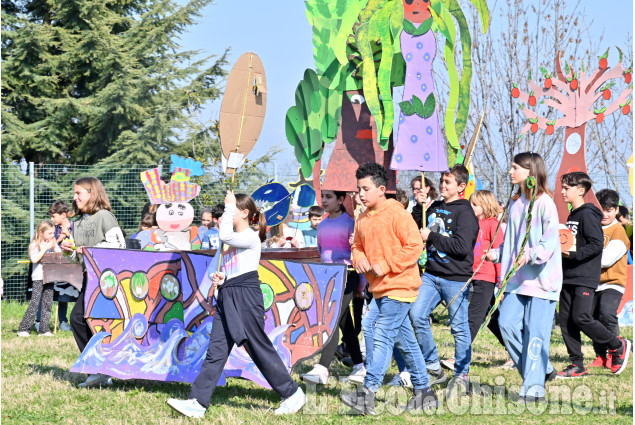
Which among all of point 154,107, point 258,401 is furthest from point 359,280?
point 154,107

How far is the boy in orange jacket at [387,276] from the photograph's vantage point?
507cm

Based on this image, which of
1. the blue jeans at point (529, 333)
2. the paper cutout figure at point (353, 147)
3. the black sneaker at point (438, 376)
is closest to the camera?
the blue jeans at point (529, 333)

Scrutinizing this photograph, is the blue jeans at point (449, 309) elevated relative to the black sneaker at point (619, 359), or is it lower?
elevated

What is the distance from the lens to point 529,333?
5406 mm

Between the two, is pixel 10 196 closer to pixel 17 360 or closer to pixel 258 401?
pixel 17 360

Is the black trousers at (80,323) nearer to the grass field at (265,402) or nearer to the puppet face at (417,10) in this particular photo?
the grass field at (265,402)

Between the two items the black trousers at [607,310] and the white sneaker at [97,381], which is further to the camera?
the black trousers at [607,310]

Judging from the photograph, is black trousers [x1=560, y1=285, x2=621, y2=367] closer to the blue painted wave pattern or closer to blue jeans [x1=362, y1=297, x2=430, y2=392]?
blue jeans [x1=362, y1=297, x2=430, y2=392]

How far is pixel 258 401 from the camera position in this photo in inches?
219

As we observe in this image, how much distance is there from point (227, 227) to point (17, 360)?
3.63 metres

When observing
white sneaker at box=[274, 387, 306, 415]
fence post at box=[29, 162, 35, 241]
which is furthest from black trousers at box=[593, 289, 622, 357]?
fence post at box=[29, 162, 35, 241]

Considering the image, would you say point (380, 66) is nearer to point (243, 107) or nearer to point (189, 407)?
point (243, 107)

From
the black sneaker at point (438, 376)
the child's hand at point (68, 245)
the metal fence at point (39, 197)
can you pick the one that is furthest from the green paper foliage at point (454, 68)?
the metal fence at point (39, 197)

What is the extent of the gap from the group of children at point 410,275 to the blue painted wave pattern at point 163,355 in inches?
11.1
